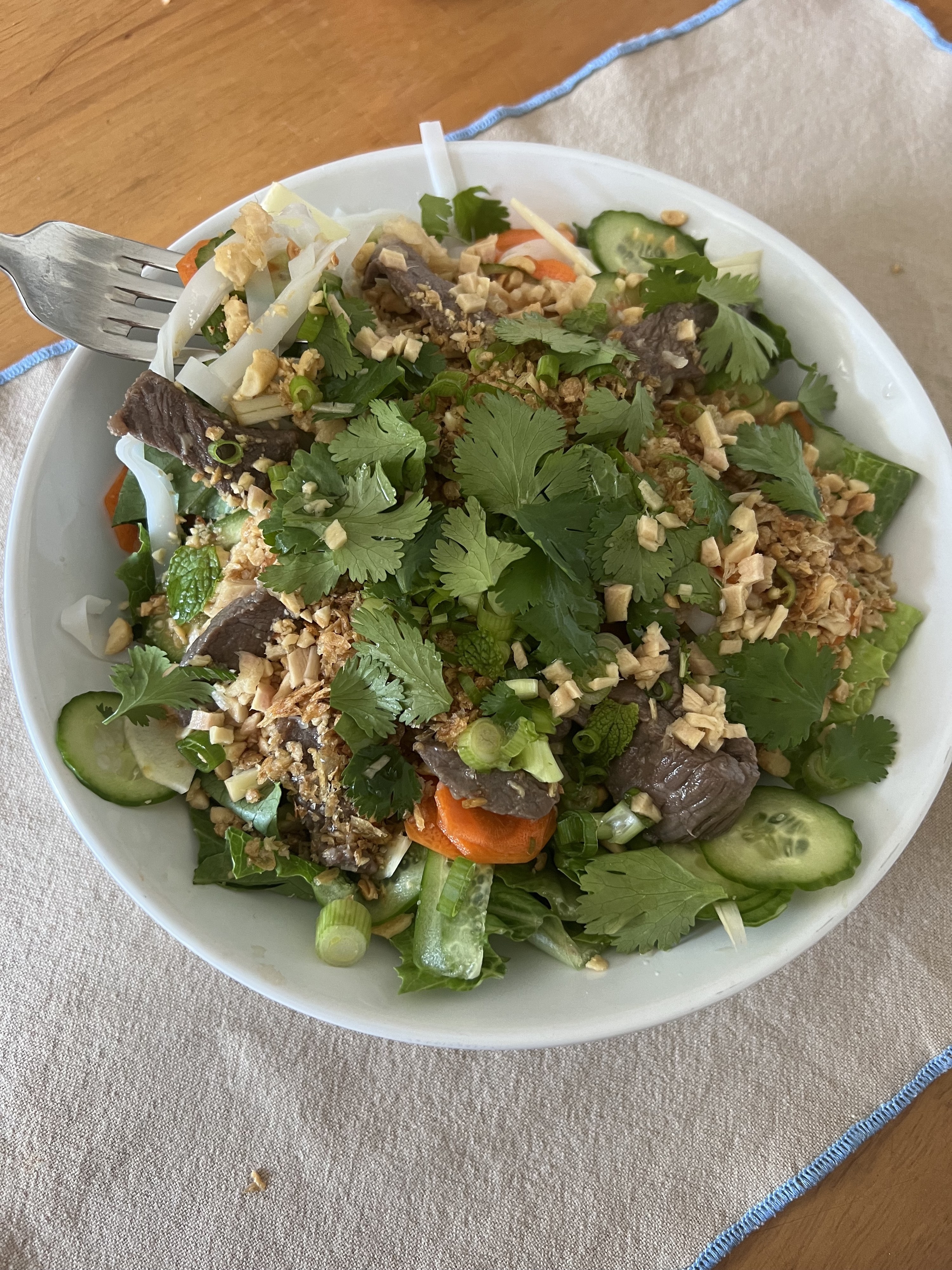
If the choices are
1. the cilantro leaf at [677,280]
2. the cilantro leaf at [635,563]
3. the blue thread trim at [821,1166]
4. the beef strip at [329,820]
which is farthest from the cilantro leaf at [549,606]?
the blue thread trim at [821,1166]

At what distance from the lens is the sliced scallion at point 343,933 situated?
6.88ft

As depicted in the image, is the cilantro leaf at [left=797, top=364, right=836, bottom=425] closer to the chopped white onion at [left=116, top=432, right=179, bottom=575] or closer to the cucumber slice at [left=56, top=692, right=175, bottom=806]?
the chopped white onion at [left=116, top=432, right=179, bottom=575]

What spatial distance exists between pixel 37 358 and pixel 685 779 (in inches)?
98.9

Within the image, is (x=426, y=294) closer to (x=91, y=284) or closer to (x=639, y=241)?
(x=639, y=241)

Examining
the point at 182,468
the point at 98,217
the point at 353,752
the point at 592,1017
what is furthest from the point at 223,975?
the point at 98,217

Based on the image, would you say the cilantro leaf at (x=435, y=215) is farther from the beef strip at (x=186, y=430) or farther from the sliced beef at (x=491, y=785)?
the sliced beef at (x=491, y=785)

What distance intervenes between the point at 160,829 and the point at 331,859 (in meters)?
0.46

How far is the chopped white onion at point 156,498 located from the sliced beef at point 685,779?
1346 millimetres

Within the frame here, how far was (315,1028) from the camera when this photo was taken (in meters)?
2.55

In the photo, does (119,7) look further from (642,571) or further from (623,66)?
(642,571)

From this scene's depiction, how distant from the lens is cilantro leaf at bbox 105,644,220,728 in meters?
2.14

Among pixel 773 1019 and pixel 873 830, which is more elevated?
pixel 873 830

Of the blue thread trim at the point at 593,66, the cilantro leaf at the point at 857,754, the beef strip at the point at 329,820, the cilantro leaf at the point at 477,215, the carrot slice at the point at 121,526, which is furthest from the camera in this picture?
the blue thread trim at the point at 593,66

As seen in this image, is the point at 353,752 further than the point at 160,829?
No
